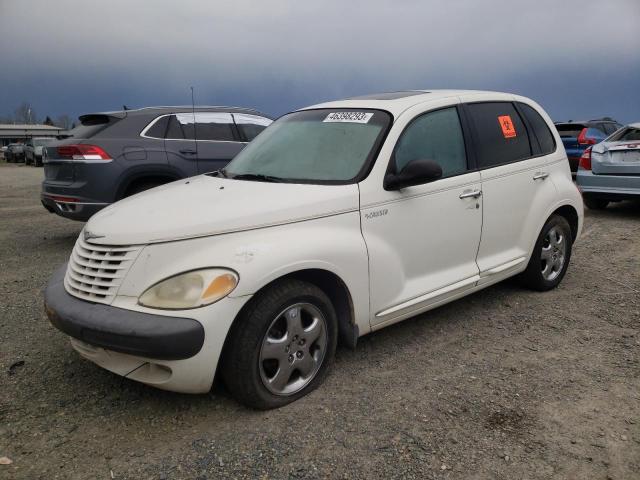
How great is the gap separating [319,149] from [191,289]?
1430 millimetres

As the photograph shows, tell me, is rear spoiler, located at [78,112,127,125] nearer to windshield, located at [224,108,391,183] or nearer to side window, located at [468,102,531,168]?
windshield, located at [224,108,391,183]

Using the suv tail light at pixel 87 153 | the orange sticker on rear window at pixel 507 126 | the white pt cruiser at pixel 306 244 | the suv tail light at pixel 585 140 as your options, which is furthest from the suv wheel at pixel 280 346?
the suv tail light at pixel 585 140

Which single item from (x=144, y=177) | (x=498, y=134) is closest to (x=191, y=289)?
(x=498, y=134)

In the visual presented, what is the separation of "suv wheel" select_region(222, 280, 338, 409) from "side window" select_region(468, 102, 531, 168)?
6.01 feet

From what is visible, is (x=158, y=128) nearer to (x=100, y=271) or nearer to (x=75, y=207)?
(x=75, y=207)

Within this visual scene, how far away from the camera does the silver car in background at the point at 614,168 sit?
7.99 meters

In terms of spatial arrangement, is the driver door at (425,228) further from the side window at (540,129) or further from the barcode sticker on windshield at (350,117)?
the side window at (540,129)

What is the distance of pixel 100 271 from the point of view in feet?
9.19

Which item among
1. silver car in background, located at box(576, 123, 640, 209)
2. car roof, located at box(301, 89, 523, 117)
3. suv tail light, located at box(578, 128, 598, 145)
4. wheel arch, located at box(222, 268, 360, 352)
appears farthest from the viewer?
suv tail light, located at box(578, 128, 598, 145)

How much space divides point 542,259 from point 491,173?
115 centimetres

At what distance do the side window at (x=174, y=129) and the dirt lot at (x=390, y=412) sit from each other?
296cm

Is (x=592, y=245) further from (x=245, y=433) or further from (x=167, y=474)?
(x=167, y=474)

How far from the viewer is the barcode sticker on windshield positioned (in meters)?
3.61

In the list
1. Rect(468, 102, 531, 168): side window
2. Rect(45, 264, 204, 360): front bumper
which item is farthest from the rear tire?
Rect(45, 264, 204, 360): front bumper
